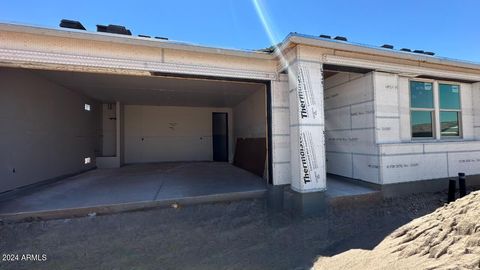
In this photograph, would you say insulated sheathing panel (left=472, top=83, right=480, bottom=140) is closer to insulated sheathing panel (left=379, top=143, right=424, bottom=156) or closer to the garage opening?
insulated sheathing panel (left=379, top=143, right=424, bottom=156)

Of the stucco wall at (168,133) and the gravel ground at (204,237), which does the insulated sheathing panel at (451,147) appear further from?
the stucco wall at (168,133)

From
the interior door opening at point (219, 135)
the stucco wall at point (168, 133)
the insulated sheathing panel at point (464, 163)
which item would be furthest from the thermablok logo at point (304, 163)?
the interior door opening at point (219, 135)

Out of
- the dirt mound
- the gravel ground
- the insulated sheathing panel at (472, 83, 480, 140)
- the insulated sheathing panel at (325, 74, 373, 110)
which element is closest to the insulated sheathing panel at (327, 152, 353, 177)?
the gravel ground

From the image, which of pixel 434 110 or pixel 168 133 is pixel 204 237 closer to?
pixel 434 110

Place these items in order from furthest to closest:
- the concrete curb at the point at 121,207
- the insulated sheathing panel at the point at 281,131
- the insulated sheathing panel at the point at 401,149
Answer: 1. the insulated sheathing panel at the point at 401,149
2. the insulated sheathing panel at the point at 281,131
3. the concrete curb at the point at 121,207

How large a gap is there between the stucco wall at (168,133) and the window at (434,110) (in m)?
6.65

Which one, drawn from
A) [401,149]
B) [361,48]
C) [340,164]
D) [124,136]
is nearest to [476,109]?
[401,149]

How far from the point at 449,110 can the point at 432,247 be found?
482 centimetres

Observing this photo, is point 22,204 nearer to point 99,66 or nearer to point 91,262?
point 91,262

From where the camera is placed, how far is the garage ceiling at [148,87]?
532cm

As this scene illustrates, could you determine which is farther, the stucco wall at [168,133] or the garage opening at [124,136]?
the stucco wall at [168,133]

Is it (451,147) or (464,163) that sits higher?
A: (451,147)

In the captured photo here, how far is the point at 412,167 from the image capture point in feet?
15.5

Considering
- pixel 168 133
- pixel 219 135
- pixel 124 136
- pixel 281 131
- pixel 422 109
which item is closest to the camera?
pixel 281 131
